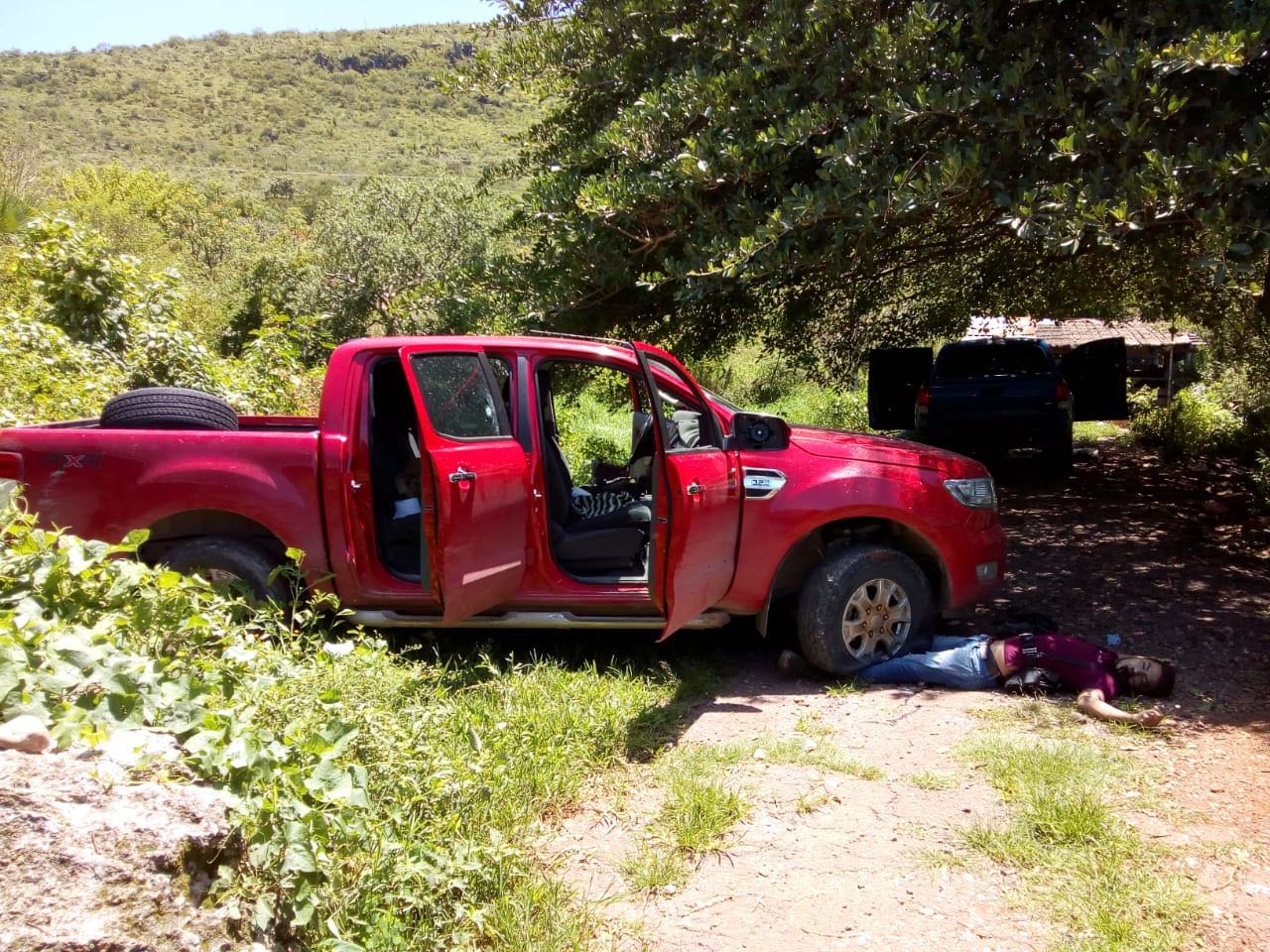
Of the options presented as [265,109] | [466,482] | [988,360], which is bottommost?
[466,482]

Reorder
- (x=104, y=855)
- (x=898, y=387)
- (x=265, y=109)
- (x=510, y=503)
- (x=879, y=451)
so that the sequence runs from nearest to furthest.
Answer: (x=104, y=855) < (x=510, y=503) < (x=879, y=451) < (x=898, y=387) < (x=265, y=109)

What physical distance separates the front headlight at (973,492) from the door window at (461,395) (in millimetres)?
2473

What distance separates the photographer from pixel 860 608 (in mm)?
5281

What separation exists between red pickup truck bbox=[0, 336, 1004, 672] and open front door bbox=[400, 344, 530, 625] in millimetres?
12

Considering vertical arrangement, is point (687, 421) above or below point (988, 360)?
below

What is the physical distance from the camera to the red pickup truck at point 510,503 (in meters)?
4.86

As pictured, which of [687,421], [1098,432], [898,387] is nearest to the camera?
[687,421]

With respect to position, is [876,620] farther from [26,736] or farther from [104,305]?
[104,305]

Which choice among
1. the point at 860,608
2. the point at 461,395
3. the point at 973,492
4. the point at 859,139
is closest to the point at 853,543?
the point at 860,608

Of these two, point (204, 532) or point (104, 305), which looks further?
point (104, 305)

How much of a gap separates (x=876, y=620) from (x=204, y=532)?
363 centimetres

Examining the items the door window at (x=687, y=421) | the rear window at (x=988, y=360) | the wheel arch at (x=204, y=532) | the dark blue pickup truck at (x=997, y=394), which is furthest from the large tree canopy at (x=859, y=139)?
the rear window at (x=988, y=360)

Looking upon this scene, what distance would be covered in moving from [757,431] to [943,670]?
163 centimetres

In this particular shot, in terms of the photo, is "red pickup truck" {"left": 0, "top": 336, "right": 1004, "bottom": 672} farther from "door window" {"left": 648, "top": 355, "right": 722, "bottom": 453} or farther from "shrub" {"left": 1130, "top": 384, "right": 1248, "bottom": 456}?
"shrub" {"left": 1130, "top": 384, "right": 1248, "bottom": 456}
